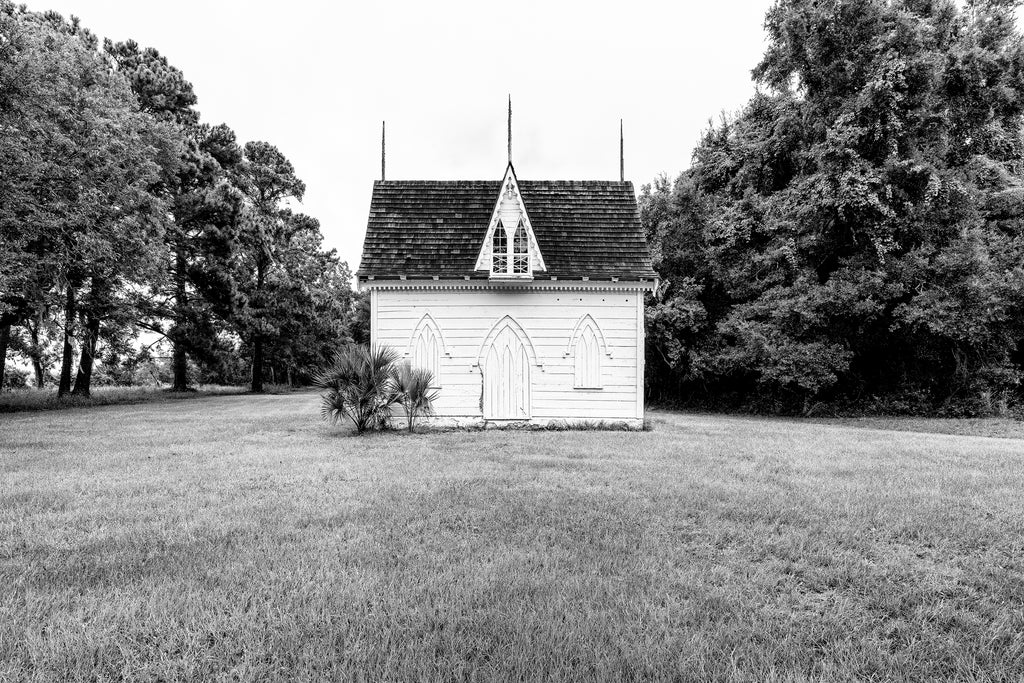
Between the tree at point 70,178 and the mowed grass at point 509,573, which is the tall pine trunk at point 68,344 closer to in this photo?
the tree at point 70,178

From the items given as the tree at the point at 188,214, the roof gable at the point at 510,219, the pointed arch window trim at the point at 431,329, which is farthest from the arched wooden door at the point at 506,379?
the tree at the point at 188,214

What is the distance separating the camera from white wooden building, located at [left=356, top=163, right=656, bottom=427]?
52.7 ft

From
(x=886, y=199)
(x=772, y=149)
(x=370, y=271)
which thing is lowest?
(x=370, y=271)

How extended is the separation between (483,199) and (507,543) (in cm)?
1437

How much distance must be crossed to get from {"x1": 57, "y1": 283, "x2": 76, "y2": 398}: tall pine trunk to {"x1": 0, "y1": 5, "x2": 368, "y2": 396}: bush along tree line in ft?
0.21

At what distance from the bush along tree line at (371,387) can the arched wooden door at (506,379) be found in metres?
1.83

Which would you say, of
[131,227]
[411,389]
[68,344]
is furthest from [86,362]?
[411,389]

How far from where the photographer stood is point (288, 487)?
25.2 feet

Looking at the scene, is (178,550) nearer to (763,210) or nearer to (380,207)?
(380,207)

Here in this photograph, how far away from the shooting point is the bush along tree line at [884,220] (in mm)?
21125

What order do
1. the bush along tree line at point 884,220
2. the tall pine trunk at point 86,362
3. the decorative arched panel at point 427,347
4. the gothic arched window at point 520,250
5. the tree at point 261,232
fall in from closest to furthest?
the decorative arched panel at point 427,347, the gothic arched window at point 520,250, the bush along tree line at point 884,220, the tall pine trunk at point 86,362, the tree at point 261,232

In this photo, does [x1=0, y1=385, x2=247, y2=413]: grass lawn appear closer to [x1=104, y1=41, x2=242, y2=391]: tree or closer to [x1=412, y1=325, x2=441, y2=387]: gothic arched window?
[x1=104, y1=41, x2=242, y2=391]: tree

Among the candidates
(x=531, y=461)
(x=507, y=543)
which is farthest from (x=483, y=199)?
(x=507, y=543)

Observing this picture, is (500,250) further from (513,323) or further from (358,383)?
(358,383)
